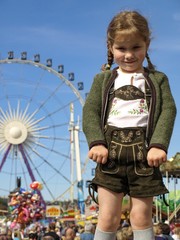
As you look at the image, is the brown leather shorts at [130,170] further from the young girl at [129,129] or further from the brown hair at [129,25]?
the brown hair at [129,25]

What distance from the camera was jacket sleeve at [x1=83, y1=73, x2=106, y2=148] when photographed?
2.62 m

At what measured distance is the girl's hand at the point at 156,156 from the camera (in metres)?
2.46

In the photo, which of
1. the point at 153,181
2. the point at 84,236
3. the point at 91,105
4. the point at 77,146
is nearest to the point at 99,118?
the point at 91,105

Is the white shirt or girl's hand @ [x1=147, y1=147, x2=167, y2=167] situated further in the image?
the white shirt

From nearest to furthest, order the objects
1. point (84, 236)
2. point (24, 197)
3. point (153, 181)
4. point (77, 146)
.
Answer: point (153, 181) < point (84, 236) < point (24, 197) < point (77, 146)

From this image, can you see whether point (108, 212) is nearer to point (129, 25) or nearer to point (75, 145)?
point (129, 25)

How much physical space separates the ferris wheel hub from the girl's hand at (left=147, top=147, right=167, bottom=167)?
127 ft

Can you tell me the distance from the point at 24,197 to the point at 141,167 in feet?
72.2

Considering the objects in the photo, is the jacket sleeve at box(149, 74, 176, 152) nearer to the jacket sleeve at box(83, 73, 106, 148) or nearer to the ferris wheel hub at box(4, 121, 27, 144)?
the jacket sleeve at box(83, 73, 106, 148)

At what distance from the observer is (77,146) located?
4078cm

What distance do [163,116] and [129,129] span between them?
21 centimetres

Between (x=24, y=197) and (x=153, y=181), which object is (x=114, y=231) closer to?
(x=153, y=181)

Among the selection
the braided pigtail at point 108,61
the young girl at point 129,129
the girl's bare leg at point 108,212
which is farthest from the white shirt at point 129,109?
the girl's bare leg at point 108,212

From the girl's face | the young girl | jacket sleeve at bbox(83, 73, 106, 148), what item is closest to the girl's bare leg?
the young girl
